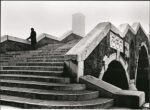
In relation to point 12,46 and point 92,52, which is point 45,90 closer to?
point 92,52

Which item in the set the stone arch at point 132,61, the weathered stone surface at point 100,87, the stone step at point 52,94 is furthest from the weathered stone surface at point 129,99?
the stone arch at point 132,61

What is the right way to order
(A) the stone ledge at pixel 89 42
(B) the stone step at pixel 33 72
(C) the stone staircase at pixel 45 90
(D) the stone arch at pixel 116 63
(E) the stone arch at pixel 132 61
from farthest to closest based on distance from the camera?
(E) the stone arch at pixel 132 61
(D) the stone arch at pixel 116 63
(B) the stone step at pixel 33 72
(A) the stone ledge at pixel 89 42
(C) the stone staircase at pixel 45 90

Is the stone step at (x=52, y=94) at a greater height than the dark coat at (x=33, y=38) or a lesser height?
lesser

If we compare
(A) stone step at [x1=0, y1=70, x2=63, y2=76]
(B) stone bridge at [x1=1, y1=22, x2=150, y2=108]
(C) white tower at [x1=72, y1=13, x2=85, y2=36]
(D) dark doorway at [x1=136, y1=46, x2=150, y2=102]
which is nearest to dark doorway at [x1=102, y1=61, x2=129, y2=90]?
(B) stone bridge at [x1=1, y1=22, x2=150, y2=108]

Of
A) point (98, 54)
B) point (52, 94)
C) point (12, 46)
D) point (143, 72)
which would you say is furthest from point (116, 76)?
point (52, 94)

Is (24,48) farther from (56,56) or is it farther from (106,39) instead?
(106,39)

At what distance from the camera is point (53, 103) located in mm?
4539

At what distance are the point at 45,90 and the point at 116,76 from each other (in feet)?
20.9

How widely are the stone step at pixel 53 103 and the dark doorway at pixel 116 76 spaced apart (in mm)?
5554

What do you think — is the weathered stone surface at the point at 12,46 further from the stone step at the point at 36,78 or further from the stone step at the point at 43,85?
the stone step at the point at 43,85

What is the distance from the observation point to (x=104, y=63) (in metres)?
7.57

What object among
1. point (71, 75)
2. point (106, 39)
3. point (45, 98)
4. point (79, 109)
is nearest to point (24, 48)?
point (106, 39)

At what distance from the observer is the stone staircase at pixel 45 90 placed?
4629mm

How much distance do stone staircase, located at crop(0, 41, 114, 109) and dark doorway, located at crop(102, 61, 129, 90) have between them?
412 cm
